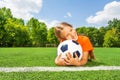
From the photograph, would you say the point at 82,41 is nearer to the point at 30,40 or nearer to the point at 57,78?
the point at 57,78

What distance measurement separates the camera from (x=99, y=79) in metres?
7.45

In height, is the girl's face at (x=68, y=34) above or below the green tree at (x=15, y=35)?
below

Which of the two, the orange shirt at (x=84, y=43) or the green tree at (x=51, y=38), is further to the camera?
the green tree at (x=51, y=38)

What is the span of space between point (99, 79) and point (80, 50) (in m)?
3.83

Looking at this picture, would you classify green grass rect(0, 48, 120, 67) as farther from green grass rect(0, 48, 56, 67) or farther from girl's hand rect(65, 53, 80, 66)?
girl's hand rect(65, 53, 80, 66)

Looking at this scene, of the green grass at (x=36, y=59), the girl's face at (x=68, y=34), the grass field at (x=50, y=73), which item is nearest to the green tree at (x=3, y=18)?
the green grass at (x=36, y=59)

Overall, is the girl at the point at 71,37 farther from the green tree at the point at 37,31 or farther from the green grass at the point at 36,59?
the green tree at the point at 37,31

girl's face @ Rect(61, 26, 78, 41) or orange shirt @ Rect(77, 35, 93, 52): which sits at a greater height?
girl's face @ Rect(61, 26, 78, 41)

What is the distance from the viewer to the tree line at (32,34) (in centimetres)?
5878

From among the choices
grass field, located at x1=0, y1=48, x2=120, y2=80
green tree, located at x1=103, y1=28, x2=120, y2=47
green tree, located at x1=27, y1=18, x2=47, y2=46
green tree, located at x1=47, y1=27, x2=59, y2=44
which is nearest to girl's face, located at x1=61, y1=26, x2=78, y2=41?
grass field, located at x1=0, y1=48, x2=120, y2=80

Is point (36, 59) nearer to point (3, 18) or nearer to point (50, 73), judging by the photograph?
point (50, 73)

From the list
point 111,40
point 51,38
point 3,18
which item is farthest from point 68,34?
point 111,40

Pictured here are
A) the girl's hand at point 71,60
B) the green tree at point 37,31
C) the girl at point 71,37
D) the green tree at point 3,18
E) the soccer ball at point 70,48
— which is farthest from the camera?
the green tree at point 37,31

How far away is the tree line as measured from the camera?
193ft
